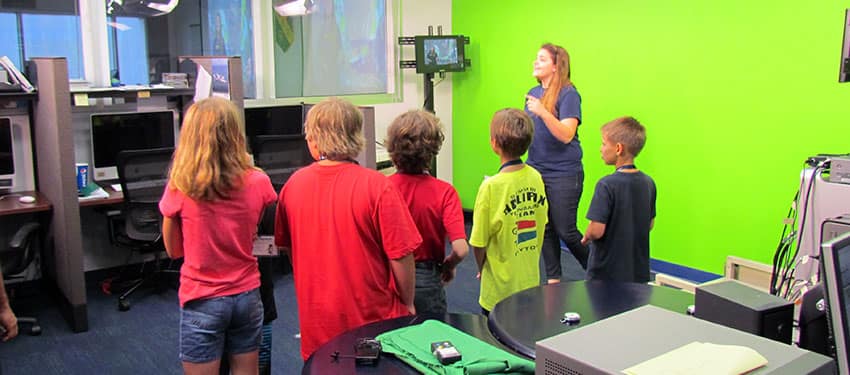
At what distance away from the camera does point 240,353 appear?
2.13 meters

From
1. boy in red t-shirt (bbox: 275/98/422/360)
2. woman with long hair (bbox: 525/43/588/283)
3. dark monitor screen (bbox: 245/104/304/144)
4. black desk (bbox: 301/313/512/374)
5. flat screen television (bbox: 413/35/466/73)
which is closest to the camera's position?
black desk (bbox: 301/313/512/374)

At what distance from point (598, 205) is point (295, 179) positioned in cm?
126

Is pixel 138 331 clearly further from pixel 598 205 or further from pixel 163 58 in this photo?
pixel 598 205

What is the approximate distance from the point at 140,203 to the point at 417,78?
278 cm

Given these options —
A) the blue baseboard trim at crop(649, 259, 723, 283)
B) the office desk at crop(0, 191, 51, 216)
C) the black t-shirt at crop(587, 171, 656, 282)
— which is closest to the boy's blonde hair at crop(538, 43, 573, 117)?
the black t-shirt at crop(587, 171, 656, 282)

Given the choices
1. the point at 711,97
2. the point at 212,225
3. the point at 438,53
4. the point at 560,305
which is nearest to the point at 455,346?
the point at 560,305

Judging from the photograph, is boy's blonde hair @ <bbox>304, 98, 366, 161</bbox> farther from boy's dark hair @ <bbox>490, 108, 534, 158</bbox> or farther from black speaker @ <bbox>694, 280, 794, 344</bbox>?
black speaker @ <bbox>694, 280, 794, 344</bbox>

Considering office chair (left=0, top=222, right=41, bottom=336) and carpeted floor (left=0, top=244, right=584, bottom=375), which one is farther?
office chair (left=0, top=222, right=41, bottom=336)

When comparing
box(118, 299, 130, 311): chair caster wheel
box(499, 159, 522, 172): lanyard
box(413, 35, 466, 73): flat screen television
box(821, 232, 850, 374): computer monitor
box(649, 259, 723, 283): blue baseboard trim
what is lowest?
box(118, 299, 130, 311): chair caster wheel

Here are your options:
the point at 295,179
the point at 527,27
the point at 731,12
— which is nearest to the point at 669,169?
the point at 731,12

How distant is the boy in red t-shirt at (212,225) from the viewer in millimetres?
1962

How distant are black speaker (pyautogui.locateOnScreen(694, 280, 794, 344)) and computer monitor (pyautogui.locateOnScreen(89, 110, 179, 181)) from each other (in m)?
3.72

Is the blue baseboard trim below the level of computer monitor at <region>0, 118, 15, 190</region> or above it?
below

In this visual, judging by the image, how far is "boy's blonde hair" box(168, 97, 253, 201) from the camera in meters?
1.94
